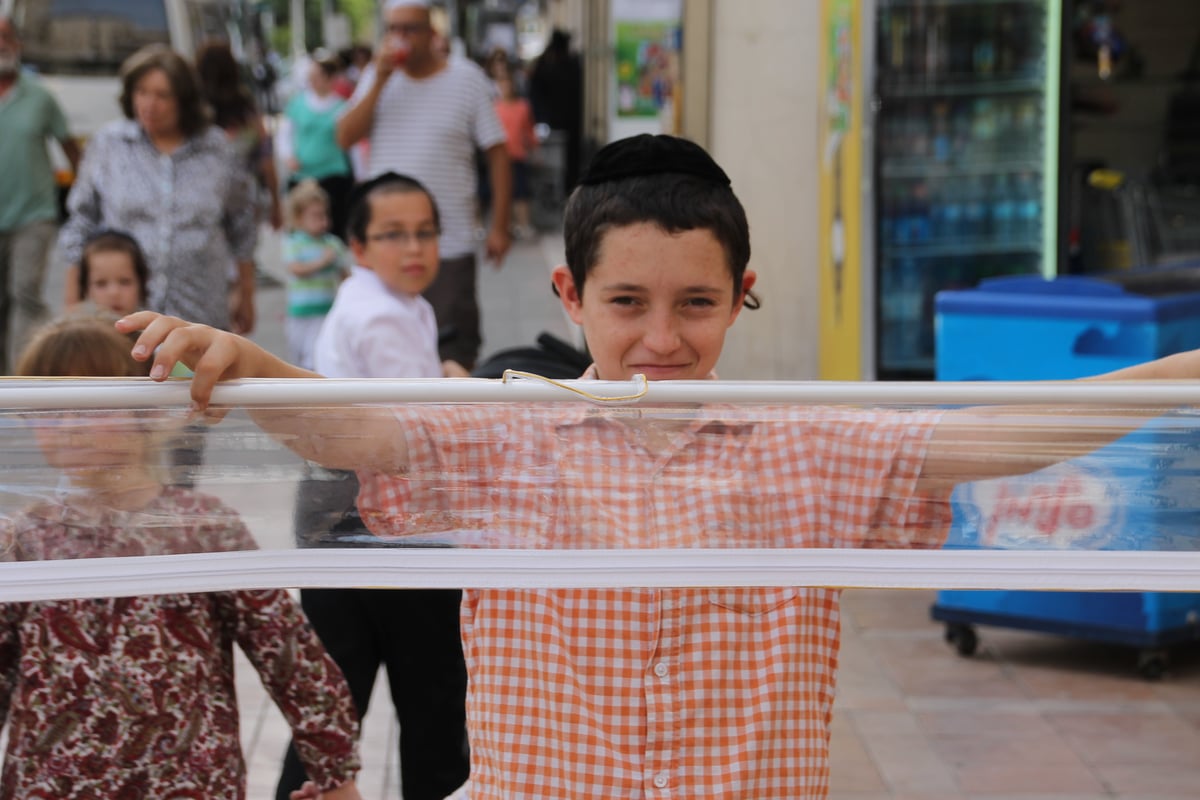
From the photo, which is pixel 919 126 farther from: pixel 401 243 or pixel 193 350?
pixel 193 350

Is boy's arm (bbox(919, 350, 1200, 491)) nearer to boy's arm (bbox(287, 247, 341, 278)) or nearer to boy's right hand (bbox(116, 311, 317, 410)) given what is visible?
boy's right hand (bbox(116, 311, 317, 410))

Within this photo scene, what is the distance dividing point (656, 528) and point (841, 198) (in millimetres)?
5849

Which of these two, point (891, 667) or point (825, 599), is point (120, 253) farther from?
point (825, 599)

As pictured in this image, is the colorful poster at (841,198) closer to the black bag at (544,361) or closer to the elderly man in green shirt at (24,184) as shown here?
the elderly man in green shirt at (24,184)

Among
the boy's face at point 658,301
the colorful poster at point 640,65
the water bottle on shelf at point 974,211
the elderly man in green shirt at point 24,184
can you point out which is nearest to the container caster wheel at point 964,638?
the boy's face at point 658,301

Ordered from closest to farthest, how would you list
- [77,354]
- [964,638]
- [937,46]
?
[77,354]
[964,638]
[937,46]

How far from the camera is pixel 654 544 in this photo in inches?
74.2

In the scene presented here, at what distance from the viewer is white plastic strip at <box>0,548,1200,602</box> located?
6.00ft

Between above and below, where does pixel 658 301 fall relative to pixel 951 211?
below

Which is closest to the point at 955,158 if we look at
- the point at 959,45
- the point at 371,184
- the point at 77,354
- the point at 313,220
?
the point at 959,45

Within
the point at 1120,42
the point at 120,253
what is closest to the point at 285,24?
the point at 1120,42

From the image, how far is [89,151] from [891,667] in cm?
353

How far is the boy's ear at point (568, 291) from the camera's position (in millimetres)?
2332

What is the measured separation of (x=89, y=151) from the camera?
6152 mm
